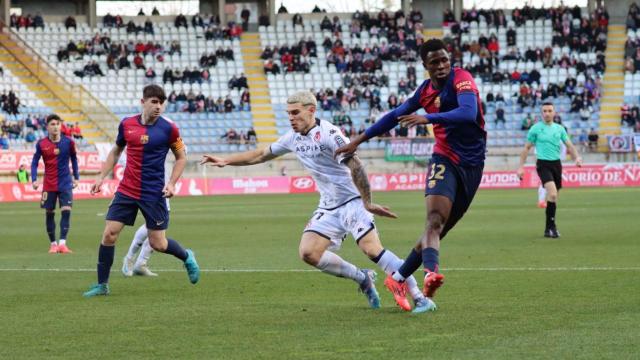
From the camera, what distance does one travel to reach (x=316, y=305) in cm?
986

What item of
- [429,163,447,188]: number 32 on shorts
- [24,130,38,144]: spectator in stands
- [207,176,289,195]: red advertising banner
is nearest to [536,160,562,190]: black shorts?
[429,163,447,188]: number 32 on shorts

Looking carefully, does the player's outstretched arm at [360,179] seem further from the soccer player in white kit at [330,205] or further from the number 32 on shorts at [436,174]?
the number 32 on shorts at [436,174]

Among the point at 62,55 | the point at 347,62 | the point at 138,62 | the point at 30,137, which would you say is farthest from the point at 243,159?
the point at 347,62

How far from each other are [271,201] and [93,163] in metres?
11.5

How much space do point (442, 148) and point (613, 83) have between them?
49.7 m

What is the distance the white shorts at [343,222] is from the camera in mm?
9594

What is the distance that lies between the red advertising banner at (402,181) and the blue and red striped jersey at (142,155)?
34.0 metres

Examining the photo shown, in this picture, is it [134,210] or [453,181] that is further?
[134,210]

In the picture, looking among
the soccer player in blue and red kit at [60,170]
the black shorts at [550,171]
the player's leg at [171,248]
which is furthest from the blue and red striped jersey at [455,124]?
the black shorts at [550,171]

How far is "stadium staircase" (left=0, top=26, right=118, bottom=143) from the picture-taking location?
165 feet

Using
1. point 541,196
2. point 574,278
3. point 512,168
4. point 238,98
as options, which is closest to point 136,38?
point 238,98

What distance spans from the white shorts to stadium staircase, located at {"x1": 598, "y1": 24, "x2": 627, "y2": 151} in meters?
42.6

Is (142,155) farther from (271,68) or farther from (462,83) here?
(271,68)

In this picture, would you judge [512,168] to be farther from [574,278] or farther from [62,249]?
[574,278]
